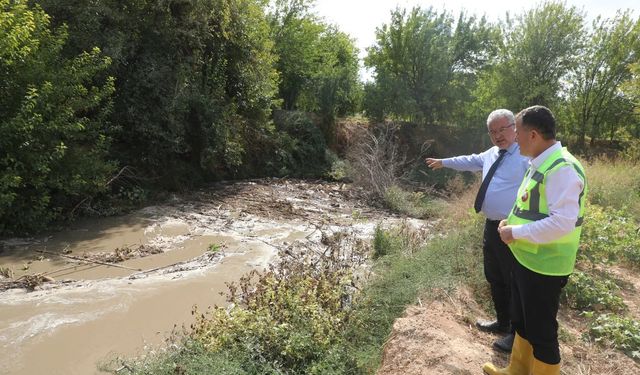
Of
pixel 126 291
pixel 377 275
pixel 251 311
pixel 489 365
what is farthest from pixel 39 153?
pixel 489 365

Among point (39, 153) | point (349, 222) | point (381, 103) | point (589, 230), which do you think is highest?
point (381, 103)

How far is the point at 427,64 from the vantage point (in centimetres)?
2230

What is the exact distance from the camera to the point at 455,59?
76.5 ft

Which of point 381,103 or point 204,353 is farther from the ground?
point 381,103

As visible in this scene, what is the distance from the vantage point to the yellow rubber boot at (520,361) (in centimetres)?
292

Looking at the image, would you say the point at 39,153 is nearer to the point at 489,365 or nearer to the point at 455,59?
the point at 489,365

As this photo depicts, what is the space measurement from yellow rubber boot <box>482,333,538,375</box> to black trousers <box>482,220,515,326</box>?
0.52 m

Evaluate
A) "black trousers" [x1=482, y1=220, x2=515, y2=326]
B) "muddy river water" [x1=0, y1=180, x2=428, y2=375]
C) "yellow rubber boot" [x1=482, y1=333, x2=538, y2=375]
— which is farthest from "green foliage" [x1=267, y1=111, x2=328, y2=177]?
"yellow rubber boot" [x1=482, y1=333, x2=538, y2=375]

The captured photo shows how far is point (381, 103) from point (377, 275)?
1770cm

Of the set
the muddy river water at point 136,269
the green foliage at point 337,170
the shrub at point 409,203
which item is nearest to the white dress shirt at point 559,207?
the muddy river water at point 136,269

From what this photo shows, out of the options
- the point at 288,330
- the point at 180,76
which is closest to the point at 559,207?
the point at 288,330

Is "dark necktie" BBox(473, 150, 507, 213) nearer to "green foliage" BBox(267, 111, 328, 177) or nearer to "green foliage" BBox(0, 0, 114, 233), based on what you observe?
"green foliage" BBox(0, 0, 114, 233)

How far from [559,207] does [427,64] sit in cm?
2153

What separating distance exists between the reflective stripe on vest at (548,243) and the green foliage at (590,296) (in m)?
2.28
